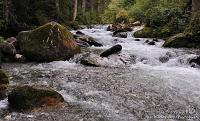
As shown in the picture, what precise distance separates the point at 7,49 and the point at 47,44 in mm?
1383

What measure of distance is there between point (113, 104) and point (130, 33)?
14.8 meters

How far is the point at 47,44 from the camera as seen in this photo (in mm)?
12766

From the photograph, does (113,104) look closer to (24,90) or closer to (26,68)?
(24,90)

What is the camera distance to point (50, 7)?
22375mm

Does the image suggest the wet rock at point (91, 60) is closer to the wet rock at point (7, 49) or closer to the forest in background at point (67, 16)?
the wet rock at point (7, 49)

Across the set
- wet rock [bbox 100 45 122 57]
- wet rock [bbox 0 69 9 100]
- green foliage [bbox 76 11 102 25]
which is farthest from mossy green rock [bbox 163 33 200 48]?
green foliage [bbox 76 11 102 25]

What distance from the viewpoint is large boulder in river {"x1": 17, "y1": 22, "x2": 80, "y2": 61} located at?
12656mm

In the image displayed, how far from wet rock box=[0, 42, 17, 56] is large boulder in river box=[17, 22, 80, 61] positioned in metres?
0.33

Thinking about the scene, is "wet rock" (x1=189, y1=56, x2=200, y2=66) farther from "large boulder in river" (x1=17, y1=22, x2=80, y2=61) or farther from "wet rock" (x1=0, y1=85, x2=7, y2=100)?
"wet rock" (x1=0, y1=85, x2=7, y2=100)

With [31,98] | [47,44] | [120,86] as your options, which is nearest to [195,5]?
[47,44]

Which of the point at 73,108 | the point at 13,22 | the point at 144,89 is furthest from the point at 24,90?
the point at 13,22

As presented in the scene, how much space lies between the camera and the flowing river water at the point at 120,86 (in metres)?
6.79

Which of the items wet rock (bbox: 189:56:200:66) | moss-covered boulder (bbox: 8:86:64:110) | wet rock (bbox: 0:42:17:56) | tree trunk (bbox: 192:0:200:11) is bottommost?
wet rock (bbox: 189:56:200:66)

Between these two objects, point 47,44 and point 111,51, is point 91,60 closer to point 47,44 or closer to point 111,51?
point 111,51
